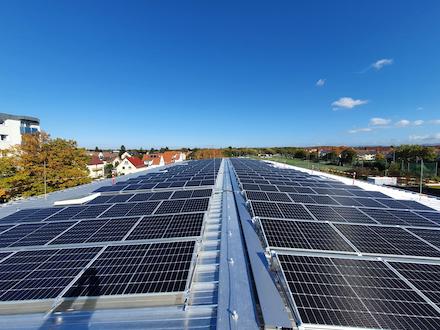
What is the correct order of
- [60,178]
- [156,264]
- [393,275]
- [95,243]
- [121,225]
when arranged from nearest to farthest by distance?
[393,275], [156,264], [95,243], [121,225], [60,178]

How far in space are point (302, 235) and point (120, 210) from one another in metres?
7.19

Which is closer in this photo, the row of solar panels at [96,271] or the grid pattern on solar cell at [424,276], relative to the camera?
the grid pattern on solar cell at [424,276]

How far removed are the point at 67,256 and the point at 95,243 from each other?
71 cm

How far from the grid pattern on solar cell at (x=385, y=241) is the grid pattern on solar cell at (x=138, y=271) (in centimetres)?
446

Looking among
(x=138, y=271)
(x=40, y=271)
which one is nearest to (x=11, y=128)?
(x=40, y=271)

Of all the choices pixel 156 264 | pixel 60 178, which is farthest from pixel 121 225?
pixel 60 178

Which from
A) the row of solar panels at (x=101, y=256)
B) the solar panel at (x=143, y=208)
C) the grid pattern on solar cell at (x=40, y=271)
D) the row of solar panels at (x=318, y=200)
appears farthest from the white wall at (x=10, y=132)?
the row of solar panels at (x=318, y=200)

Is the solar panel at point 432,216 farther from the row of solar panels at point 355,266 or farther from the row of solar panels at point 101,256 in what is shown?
the row of solar panels at point 101,256

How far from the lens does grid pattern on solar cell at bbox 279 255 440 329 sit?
3234 millimetres

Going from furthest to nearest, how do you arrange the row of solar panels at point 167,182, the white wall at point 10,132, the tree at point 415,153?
the tree at point 415,153
the white wall at point 10,132
the row of solar panels at point 167,182

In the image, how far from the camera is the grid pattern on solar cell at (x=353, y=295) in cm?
323

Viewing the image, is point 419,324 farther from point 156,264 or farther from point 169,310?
point 156,264

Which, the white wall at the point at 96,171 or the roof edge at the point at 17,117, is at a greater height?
Answer: the roof edge at the point at 17,117

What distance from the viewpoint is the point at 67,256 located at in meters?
5.28
